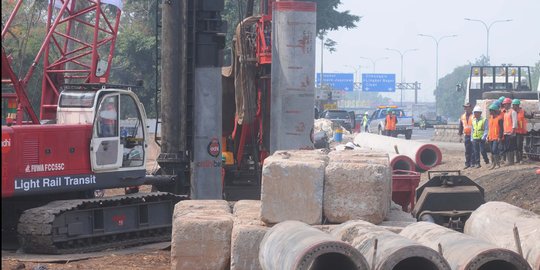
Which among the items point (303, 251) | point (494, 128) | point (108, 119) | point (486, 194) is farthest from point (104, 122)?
point (494, 128)

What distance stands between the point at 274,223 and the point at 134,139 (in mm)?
6284

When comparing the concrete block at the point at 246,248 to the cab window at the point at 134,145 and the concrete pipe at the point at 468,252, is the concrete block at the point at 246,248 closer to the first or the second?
the concrete pipe at the point at 468,252

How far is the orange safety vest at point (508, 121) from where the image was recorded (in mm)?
25812

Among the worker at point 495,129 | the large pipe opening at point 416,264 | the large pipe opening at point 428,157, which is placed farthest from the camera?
the large pipe opening at point 428,157

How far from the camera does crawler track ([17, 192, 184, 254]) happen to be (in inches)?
563

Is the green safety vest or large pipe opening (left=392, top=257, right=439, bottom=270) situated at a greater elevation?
the green safety vest

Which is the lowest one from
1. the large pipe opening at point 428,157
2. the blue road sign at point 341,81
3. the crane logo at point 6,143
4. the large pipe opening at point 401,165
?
the large pipe opening at point 428,157

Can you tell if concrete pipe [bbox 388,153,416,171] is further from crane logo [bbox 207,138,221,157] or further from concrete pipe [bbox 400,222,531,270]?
concrete pipe [bbox 400,222,531,270]

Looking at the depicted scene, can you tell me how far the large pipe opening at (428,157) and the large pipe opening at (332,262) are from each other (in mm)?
18869

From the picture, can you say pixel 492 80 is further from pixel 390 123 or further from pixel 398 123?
pixel 398 123

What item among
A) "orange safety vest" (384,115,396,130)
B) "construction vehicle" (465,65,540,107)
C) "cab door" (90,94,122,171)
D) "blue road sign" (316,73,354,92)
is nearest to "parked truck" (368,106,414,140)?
"construction vehicle" (465,65,540,107)

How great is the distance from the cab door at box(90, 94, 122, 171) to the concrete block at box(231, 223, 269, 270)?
583 cm

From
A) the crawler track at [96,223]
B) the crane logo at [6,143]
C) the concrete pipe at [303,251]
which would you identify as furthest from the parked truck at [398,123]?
the concrete pipe at [303,251]

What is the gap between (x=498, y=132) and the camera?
84.6 feet
